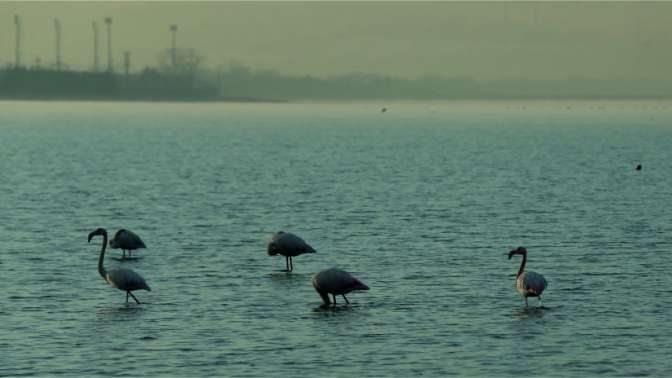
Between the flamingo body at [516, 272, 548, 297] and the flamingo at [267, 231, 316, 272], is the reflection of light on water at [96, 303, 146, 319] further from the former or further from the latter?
the flamingo body at [516, 272, 548, 297]

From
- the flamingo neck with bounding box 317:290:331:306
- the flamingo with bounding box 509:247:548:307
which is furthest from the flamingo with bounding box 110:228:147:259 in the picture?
the flamingo with bounding box 509:247:548:307

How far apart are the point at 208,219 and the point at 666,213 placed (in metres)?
22.7

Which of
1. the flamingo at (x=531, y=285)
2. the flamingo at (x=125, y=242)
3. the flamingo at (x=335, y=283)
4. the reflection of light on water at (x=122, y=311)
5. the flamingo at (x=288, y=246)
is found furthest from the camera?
the flamingo at (x=125, y=242)

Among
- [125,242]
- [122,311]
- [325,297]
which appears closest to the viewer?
[122,311]

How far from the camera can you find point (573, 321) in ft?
99.9

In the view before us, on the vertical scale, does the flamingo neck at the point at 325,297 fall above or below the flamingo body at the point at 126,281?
below

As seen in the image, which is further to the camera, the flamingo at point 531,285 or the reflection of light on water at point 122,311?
the flamingo at point 531,285

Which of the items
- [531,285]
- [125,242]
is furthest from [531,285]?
[125,242]

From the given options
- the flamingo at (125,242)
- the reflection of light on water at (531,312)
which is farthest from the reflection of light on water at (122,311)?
the reflection of light on water at (531,312)

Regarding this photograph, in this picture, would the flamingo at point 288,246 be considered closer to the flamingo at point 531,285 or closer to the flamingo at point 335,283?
the flamingo at point 335,283

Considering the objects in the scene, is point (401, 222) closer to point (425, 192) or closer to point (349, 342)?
point (425, 192)

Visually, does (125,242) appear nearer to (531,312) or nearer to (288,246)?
(288,246)

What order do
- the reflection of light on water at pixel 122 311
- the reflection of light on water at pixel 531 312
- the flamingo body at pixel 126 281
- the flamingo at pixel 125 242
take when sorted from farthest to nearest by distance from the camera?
the flamingo at pixel 125 242 → the flamingo body at pixel 126 281 → the reflection of light on water at pixel 122 311 → the reflection of light on water at pixel 531 312

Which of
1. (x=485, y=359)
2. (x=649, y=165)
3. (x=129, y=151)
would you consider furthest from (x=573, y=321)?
(x=129, y=151)
